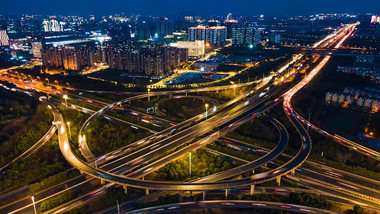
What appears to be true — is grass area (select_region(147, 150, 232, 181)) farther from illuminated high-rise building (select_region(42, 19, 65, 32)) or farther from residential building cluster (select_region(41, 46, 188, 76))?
illuminated high-rise building (select_region(42, 19, 65, 32))

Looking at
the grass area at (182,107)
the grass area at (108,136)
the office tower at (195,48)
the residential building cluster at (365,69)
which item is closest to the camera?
the grass area at (108,136)

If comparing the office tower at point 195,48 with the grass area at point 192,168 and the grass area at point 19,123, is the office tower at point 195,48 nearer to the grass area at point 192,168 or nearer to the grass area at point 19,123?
the grass area at point 19,123

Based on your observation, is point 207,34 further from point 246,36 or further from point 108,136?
point 108,136

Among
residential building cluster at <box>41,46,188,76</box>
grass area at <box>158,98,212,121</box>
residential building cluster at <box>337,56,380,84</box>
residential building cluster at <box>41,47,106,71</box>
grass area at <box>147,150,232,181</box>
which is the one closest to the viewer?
grass area at <box>147,150,232,181</box>

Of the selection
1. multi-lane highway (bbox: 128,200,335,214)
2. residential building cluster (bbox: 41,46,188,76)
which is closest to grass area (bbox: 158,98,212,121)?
multi-lane highway (bbox: 128,200,335,214)

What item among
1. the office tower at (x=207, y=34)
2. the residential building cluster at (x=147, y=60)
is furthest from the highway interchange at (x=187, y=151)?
the office tower at (x=207, y=34)

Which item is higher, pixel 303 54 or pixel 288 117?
pixel 303 54

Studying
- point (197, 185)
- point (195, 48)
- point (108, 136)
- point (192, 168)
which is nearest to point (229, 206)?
point (197, 185)

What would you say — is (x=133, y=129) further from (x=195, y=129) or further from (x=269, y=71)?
(x=269, y=71)

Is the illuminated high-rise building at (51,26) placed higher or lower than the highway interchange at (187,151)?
higher

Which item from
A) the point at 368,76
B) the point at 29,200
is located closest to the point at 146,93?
the point at 29,200

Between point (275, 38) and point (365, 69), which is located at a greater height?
point (275, 38)
